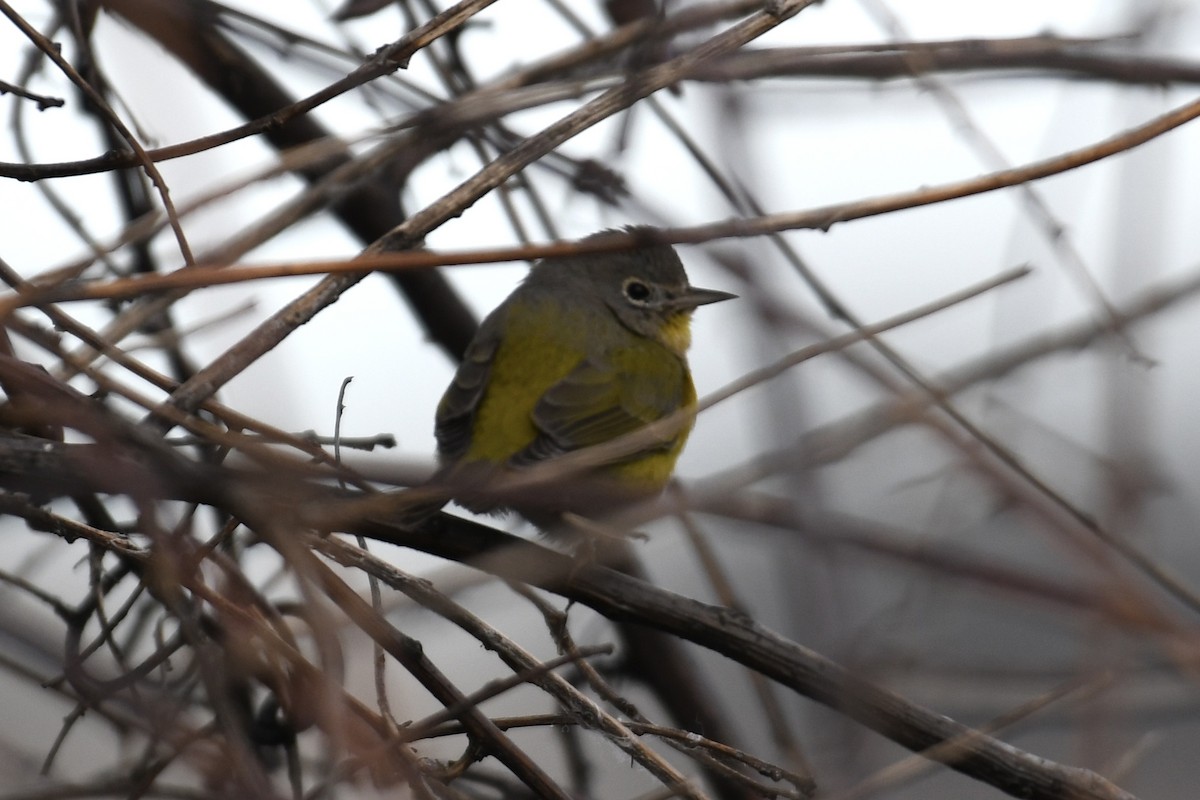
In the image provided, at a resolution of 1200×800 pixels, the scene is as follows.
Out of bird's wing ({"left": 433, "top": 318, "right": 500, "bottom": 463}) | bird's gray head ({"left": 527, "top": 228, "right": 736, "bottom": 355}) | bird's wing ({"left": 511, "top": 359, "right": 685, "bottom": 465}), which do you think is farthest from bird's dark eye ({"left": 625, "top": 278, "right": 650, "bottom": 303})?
bird's wing ({"left": 433, "top": 318, "right": 500, "bottom": 463})

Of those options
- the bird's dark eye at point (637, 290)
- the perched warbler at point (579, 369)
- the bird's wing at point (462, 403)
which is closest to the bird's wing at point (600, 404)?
the perched warbler at point (579, 369)

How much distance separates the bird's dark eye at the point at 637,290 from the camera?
5320 millimetres

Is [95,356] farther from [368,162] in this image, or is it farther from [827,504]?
[827,504]

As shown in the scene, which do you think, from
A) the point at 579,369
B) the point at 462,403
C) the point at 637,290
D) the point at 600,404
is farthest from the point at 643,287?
the point at 462,403

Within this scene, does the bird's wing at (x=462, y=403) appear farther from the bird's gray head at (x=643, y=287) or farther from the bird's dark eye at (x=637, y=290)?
the bird's dark eye at (x=637, y=290)

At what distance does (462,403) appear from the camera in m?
4.13

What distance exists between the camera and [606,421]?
14.6 feet

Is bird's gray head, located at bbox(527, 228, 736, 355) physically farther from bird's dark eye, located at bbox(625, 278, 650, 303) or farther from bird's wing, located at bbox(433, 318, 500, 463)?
bird's wing, located at bbox(433, 318, 500, 463)

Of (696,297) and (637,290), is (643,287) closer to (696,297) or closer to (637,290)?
(637,290)

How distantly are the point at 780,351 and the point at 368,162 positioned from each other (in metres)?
2.40

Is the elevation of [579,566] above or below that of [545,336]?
below

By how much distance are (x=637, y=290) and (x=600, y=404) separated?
3.33 feet

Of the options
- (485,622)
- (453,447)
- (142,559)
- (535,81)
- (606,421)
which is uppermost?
(535,81)

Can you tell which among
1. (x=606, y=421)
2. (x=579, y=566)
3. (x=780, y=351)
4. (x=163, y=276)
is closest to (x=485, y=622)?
(x=579, y=566)
